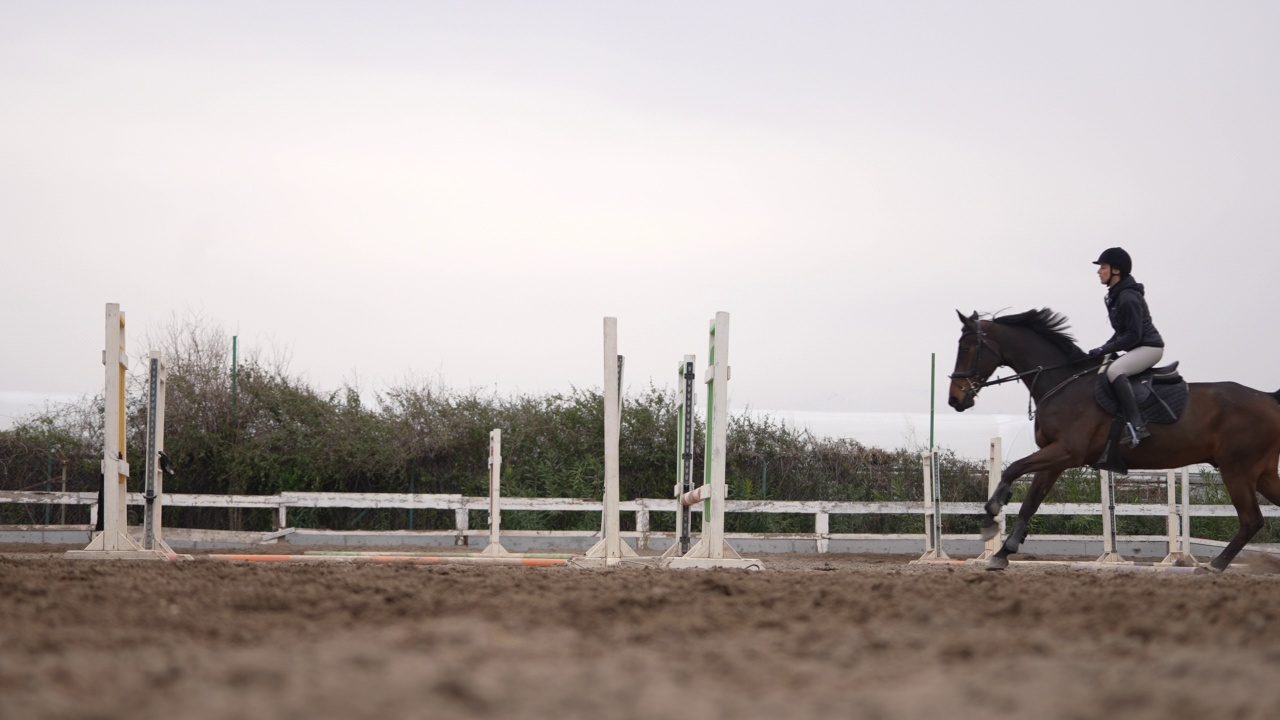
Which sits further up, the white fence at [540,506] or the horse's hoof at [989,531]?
the horse's hoof at [989,531]

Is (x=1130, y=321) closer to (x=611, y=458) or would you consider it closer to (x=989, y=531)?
(x=989, y=531)

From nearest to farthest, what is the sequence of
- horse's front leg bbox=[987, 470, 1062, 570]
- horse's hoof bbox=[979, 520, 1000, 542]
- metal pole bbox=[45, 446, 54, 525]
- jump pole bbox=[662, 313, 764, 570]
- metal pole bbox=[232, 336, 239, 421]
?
jump pole bbox=[662, 313, 764, 570] → horse's front leg bbox=[987, 470, 1062, 570] → horse's hoof bbox=[979, 520, 1000, 542] → metal pole bbox=[45, 446, 54, 525] → metal pole bbox=[232, 336, 239, 421]

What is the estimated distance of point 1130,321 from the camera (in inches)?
319

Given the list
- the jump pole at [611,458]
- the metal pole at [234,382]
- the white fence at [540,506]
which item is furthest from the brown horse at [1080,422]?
the metal pole at [234,382]

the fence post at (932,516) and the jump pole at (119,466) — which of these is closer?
the jump pole at (119,466)

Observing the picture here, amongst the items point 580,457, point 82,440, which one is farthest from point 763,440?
point 82,440

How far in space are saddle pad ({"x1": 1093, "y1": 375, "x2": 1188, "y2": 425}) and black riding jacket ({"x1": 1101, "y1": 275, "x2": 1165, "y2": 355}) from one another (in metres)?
0.32

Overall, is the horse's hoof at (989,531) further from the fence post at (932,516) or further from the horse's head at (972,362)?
the fence post at (932,516)

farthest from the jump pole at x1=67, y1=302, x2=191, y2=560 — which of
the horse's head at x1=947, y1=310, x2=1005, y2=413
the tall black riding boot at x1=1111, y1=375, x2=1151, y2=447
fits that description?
the tall black riding boot at x1=1111, y1=375, x2=1151, y2=447

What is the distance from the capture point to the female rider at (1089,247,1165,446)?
809cm

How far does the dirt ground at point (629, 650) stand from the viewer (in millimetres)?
2369

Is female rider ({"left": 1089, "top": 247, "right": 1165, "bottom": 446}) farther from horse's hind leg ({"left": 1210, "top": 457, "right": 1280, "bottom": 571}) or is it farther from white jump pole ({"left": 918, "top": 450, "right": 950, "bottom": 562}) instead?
white jump pole ({"left": 918, "top": 450, "right": 950, "bottom": 562})

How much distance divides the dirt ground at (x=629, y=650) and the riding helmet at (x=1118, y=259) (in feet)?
12.0

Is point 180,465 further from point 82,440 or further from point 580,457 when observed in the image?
point 580,457
